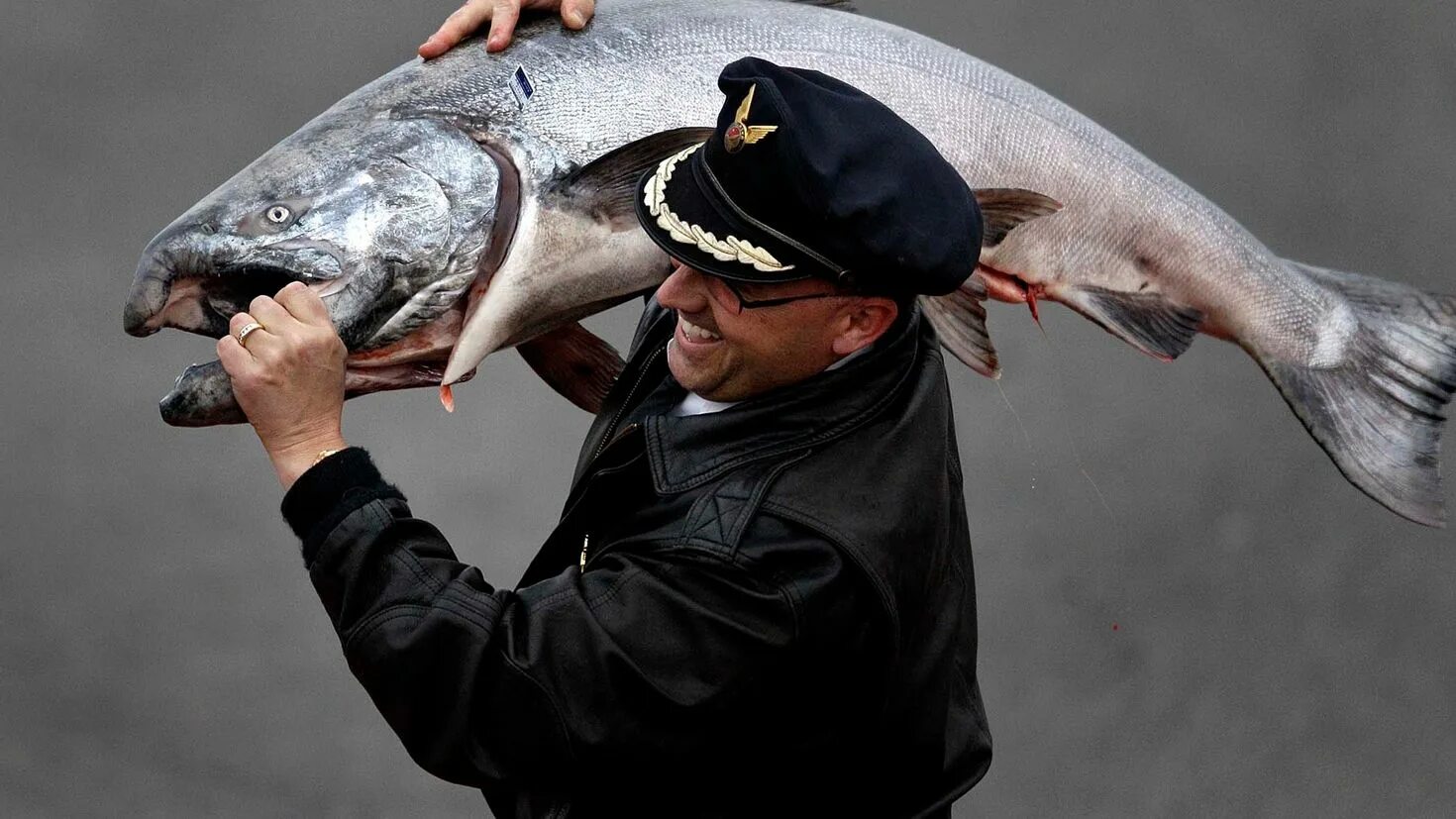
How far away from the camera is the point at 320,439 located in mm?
2037

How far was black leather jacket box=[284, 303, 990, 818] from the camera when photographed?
1.96 m

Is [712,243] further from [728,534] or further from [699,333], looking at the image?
[728,534]

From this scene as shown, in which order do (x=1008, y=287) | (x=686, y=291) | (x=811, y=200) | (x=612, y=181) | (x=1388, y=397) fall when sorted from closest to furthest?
(x=811, y=200) < (x=686, y=291) < (x=612, y=181) < (x=1008, y=287) < (x=1388, y=397)

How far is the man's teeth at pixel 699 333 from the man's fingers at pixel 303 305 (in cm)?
38

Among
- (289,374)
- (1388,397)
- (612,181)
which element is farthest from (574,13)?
(1388,397)

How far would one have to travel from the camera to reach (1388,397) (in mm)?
2762

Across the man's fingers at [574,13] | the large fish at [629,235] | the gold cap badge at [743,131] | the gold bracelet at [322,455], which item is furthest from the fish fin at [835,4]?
the gold bracelet at [322,455]

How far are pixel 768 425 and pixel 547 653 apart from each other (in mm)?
343

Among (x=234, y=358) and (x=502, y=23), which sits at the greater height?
(x=502, y=23)

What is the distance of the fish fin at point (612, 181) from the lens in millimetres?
2283

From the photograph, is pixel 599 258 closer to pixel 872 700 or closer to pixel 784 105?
pixel 784 105

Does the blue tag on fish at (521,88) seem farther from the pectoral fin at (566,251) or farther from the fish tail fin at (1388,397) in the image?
the fish tail fin at (1388,397)

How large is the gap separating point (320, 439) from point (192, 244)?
0.90 feet

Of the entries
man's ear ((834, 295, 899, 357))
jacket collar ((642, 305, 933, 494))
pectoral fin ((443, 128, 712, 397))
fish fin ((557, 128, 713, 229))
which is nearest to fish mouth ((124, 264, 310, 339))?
pectoral fin ((443, 128, 712, 397))
